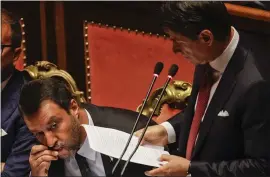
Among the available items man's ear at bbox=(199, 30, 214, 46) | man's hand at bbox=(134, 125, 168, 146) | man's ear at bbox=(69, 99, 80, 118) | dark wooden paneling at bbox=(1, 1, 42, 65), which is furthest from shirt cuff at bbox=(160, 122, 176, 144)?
dark wooden paneling at bbox=(1, 1, 42, 65)

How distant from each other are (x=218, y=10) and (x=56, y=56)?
0.92 meters

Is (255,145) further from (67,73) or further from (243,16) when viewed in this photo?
(67,73)

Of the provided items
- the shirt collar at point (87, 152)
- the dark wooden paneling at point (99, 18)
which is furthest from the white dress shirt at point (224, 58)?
the dark wooden paneling at point (99, 18)

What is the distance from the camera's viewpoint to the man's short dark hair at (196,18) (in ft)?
4.18

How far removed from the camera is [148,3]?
1866 millimetres

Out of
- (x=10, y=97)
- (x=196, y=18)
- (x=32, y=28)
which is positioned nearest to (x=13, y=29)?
(x=10, y=97)

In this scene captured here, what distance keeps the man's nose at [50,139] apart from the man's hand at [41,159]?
1 cm

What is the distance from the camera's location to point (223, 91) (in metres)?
1.37

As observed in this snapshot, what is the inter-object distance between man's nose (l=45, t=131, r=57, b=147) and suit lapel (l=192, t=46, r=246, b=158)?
370mm

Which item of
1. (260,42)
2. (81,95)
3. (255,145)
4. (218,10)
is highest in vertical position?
(218,10)

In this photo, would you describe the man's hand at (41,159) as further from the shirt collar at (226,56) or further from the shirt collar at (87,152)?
the shirt collar at (226,56)

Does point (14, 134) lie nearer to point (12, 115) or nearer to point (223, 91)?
point (12, 115)

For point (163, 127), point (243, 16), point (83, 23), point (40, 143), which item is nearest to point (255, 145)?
point (163, 127)

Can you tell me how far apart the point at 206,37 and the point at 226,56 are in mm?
77
